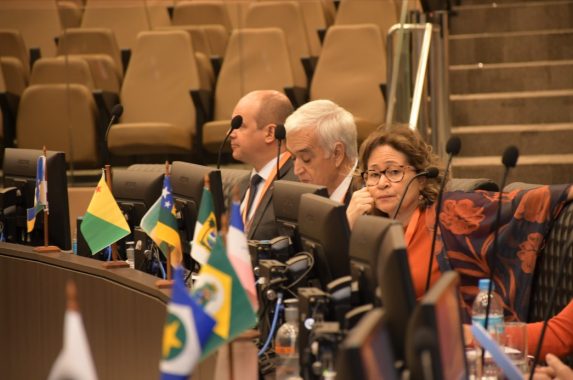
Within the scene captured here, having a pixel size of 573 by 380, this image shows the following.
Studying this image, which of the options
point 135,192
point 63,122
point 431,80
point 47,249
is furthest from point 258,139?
point 63,122

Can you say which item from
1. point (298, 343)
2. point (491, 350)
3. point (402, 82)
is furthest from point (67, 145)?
point (491, 350)

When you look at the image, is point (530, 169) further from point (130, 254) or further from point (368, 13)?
point (130, 254)

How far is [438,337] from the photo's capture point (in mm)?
1404

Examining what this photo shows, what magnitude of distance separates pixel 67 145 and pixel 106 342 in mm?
3210

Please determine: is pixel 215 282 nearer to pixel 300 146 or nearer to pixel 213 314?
pixel 213 314

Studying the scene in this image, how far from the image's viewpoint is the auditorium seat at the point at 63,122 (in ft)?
20.1

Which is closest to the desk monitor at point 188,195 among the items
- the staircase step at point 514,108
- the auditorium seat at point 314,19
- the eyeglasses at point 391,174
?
the eyeglasses at point 391,174

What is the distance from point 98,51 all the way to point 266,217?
9.47ft

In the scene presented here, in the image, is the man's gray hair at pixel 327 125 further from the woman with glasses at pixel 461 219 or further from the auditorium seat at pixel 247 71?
the auditorium seat at pixel 247 71

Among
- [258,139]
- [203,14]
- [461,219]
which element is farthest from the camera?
[203,14]

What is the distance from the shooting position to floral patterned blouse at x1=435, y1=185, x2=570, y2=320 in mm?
2898

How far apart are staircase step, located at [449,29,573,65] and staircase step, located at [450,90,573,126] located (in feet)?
1.13

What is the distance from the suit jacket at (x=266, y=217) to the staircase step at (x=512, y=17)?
112 inches

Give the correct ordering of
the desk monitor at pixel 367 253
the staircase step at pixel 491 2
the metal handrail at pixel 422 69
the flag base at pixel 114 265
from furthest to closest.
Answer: the staircase step at pixel 491 2 → the metal handrail at pixel 422 69 → the flag base at pixel 114 265 → the desk monitor at pixel 367 253
